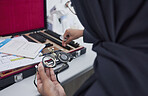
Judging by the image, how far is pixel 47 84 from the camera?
1.54ft

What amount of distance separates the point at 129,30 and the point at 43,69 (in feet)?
1.12

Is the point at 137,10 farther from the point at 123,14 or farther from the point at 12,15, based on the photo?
the point at 12,15

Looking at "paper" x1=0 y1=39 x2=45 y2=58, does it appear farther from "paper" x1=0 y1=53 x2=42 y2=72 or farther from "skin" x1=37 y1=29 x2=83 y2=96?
"skin" x1=37 y1=29 x2=83 y2=96

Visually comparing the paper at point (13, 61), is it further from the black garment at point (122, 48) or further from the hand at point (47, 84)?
the black garment at point (122, 48)

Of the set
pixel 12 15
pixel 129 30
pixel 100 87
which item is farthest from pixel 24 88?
pixel 12 15

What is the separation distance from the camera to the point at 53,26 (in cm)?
129

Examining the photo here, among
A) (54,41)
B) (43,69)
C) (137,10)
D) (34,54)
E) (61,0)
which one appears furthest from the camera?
(61,0)

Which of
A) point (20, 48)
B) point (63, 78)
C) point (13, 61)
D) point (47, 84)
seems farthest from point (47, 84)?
point (20, 48)

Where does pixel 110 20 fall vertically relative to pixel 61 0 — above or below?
below

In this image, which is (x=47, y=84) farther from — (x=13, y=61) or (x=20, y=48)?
(x=20, y=48)

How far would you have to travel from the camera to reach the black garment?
31 centimetres

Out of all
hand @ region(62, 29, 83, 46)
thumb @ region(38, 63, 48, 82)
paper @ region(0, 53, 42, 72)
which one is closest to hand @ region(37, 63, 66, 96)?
thumb @ region(38, 63, 48, 82)

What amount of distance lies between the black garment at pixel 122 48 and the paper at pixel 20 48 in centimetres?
46

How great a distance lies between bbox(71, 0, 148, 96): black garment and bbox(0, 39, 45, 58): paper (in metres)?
0.46
